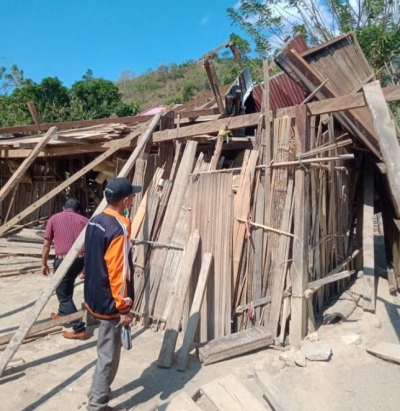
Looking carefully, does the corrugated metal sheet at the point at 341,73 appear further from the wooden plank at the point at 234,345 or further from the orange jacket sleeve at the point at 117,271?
the orange jacket sleeve at the point at 117,271

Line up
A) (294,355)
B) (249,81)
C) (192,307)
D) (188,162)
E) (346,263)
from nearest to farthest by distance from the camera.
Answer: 1. (294,355)
2. (192,307)
3. (188,162)
4. (346,263)
5. (249,81)

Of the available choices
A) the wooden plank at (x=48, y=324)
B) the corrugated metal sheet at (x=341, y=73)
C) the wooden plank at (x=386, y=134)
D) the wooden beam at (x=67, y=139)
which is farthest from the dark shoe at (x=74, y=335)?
the corrugated metal sheet at (x=341, y=73)

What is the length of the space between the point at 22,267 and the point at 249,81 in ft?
18.6

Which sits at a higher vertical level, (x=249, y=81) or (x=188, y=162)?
(x=249, y=81)

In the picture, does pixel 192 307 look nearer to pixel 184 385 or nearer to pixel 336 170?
pixel 184 385

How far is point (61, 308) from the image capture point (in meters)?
4.91

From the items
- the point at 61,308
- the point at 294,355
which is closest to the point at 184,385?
the point at 294,355

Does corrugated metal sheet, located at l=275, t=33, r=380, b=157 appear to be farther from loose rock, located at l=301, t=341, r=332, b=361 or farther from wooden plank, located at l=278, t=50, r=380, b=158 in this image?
loose rock, located at l=301, t=341, r=332, b=361

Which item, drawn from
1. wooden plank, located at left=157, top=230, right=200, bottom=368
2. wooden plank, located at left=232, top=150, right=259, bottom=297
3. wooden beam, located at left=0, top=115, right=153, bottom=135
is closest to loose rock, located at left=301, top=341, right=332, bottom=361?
wooden plank, located at left=232, top=150, right=259, bottom=297

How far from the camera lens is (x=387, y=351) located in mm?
4129

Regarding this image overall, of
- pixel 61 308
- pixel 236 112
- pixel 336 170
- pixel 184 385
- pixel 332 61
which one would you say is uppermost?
pixel 332 61

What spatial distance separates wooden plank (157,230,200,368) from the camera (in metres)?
4.11

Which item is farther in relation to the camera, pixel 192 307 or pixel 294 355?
pixel 192 307

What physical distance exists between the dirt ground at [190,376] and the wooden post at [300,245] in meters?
0.35
